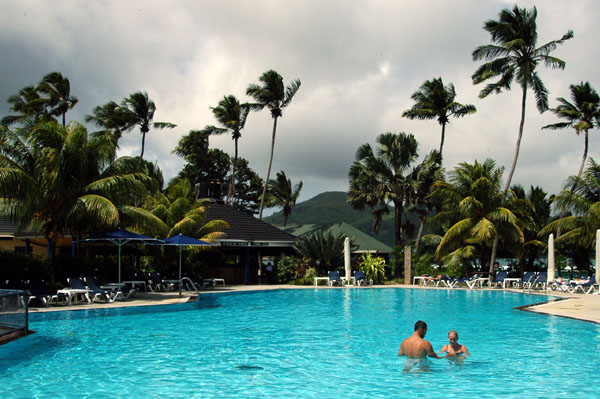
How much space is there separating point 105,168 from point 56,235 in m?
2.89

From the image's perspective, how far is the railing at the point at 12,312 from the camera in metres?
10.1

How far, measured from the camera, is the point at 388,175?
111ft

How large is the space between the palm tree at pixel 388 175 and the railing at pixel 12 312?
24.5m

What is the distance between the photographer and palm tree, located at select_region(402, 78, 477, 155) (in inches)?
1390

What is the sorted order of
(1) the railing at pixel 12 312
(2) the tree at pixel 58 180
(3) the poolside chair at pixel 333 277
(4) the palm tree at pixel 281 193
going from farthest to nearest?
(4) the palm tree at pixel 281 193
(3) the poolside chair at pixel 333 277
(2) the tree at pixel 58 180
(1) the railing at pixel 12 312

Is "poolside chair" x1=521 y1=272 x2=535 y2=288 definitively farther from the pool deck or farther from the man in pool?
the man in pool

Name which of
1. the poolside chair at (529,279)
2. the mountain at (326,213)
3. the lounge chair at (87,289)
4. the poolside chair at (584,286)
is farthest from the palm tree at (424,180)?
the mountain at (326,213)

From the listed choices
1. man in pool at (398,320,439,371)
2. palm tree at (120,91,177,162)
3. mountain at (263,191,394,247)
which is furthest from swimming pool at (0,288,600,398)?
mountain at (263,191,394,247)

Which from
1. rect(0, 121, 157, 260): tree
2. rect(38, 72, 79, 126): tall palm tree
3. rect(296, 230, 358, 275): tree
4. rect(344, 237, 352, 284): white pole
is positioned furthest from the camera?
rect(38, 72, 79, 126): tall palm tree

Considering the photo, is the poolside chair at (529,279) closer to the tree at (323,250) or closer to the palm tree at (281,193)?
the tree at (323,250)

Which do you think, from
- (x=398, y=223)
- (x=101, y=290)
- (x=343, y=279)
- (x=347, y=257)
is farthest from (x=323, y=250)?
Result: (x=101, y=290)

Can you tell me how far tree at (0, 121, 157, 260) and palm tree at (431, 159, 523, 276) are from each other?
15721 mm

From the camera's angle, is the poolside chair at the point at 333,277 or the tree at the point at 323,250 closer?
the poolside chair at the point at 333,277

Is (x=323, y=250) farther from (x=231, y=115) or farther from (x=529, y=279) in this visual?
(x=231, y=115)
